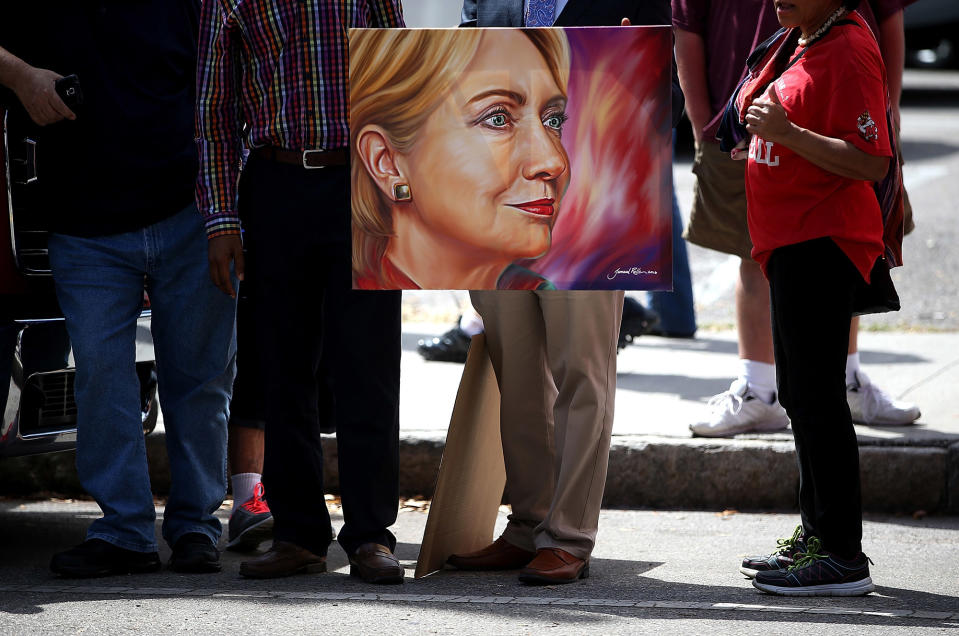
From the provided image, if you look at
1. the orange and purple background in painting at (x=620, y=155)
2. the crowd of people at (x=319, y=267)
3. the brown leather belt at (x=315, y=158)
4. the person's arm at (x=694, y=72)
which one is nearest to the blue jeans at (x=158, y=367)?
the crowd of people at (x=319, y=267)

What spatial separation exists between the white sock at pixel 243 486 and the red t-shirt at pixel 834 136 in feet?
6.31

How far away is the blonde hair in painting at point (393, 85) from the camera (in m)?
3.68

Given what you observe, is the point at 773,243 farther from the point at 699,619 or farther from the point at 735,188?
the point at 735,188

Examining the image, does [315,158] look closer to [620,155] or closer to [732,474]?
[620,155]

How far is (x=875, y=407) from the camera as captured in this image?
521 cm

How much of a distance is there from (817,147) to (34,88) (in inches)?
87.4

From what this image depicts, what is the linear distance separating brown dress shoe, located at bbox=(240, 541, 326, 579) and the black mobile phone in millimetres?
1424

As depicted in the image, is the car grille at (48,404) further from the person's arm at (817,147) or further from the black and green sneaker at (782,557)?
the person's arm at (817,147)

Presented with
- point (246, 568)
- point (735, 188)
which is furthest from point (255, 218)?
point (735, 188)

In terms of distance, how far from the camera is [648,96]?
3.68 metres

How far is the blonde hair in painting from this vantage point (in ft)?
12.1

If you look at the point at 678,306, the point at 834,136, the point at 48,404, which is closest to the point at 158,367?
the point at 48,404

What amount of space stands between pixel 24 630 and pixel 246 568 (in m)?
0.70

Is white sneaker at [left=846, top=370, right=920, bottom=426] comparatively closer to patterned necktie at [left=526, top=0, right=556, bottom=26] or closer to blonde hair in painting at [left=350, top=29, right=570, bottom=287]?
patterned necktie at [left=526, top=0, right=556, bottom=26]
